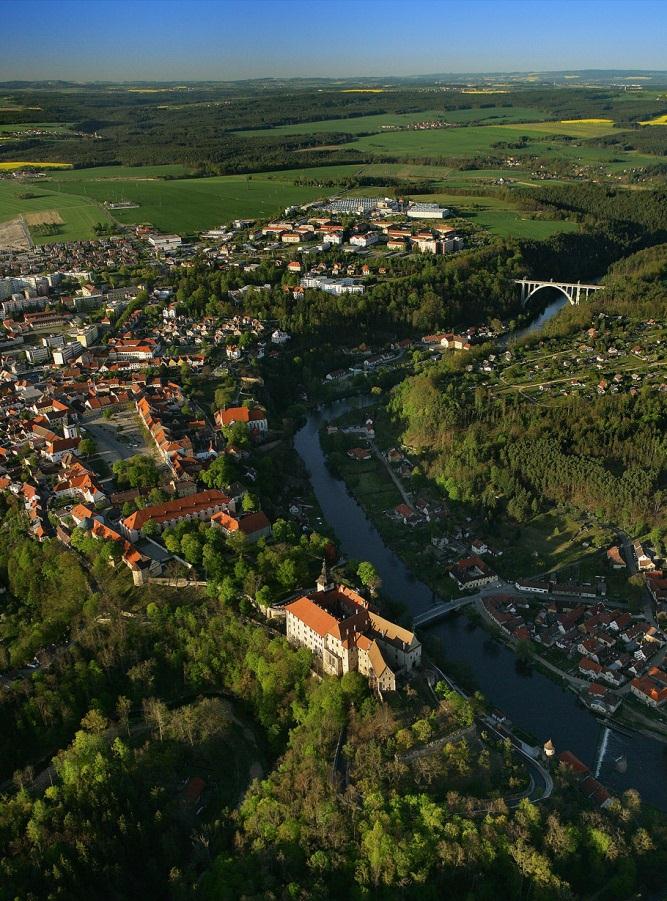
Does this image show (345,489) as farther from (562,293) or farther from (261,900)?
→ (562,293)

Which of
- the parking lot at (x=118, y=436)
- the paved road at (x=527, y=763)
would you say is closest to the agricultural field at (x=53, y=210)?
the parking lot at (x=118, y=436)

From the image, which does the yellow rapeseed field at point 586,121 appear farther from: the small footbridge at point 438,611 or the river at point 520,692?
the small footbridge at point 438,611

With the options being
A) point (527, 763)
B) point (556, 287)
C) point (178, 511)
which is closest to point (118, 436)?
point (178, 511)

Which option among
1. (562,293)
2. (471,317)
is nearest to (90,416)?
(471,317)

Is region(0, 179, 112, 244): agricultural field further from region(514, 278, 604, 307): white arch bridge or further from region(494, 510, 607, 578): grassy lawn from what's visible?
region(494, 510, 607, 578): grassy lawn

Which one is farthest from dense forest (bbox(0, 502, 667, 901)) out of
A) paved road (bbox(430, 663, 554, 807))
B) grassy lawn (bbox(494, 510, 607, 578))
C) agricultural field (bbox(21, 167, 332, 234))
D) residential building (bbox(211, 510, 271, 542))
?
agricultural field (bbox(21, 167, 332, 234))
